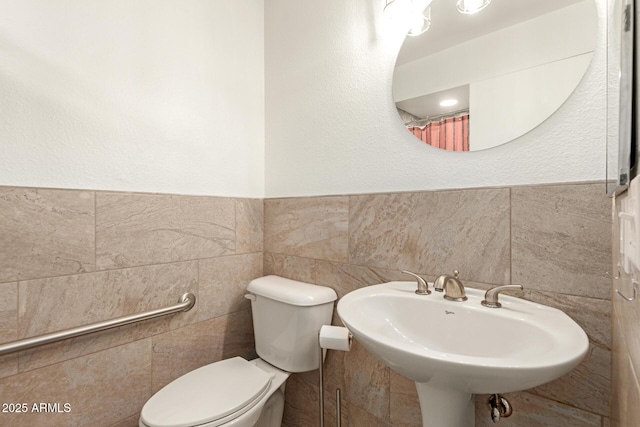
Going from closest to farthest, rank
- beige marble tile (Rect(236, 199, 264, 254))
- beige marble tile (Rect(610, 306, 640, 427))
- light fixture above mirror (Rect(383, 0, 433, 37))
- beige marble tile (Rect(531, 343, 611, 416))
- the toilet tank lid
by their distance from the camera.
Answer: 1. beige marble tile (Rect(610, 306, 640, 427))
2. beige marble tile (Rect(531, 343, 611, 416))
3. light fixture above mirror (Rect(383, 0, 433, 37))
4. the toilet tank lid
5. beige marble tile (Rect(236, 199, 264, 254))

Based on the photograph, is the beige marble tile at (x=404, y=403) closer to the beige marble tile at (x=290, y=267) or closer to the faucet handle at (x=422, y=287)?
the faucet handle at (x=422, y=287)

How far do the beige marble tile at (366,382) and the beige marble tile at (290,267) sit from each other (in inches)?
14.4

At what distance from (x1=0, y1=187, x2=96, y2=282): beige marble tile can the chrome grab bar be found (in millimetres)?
188

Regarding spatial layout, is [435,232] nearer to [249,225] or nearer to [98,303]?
[249,225]

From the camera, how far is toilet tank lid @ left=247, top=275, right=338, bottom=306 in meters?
1.16

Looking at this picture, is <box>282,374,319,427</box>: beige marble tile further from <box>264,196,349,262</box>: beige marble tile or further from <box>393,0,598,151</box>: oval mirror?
<box>393,0,598,151</box>: oval mirror

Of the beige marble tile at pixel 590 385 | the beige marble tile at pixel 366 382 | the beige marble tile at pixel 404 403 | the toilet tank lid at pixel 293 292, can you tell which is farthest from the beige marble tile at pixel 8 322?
the beige marble tile at pixel 590 385

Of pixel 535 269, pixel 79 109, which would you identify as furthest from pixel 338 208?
pixel 79 109

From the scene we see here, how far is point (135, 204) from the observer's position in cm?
113

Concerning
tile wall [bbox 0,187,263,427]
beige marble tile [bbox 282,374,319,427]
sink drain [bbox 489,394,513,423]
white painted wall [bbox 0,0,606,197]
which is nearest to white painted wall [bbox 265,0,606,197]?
white painted wall [bbox 0,0,606,197]

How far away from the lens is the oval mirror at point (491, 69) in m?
0.80

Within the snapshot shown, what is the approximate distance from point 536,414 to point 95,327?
4.45 feet

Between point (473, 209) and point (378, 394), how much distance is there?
2.54ft

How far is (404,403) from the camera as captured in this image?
3.41ft
